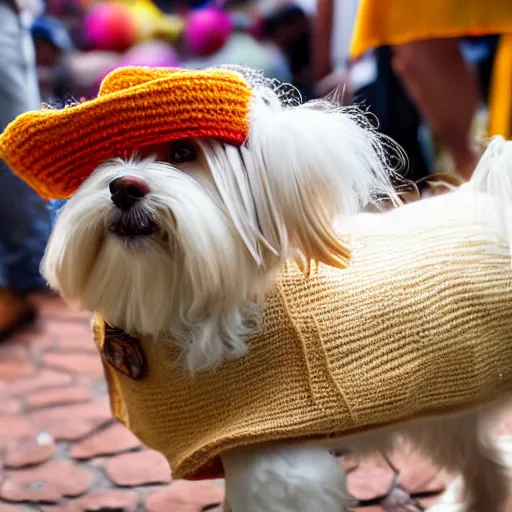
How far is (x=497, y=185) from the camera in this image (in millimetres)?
837

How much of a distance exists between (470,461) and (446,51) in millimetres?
940

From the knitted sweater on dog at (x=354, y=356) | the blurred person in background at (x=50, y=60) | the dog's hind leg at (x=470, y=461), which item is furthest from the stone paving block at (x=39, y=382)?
the blurred person in background at (x=50, y=60)

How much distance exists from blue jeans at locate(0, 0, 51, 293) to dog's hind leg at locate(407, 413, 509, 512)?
1.27 m

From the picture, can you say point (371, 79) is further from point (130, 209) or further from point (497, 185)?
point (130, 209)

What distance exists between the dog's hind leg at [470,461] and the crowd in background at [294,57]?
0.37 meters

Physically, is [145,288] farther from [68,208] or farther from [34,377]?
[34,377]

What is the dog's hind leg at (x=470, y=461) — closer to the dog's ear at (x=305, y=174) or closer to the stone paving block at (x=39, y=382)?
the dog's ear at (x=305, y=174)

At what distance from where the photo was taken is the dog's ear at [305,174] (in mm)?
675

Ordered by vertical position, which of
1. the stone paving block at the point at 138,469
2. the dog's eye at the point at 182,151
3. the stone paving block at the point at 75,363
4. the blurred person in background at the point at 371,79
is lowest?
the stone paving block at the point at 75,363

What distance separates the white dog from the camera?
660mm

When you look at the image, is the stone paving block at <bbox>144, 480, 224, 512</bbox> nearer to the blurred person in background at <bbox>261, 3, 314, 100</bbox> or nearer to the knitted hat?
the knitted hat

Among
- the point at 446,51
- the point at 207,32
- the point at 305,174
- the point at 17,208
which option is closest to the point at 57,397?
the point at 17,208

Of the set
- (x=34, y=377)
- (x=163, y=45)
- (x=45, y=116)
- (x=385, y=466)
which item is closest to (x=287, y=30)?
(x=163, y=45)

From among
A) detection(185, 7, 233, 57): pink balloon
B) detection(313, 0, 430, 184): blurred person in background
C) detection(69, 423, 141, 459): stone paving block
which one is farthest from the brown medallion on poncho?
detection(185, 7, 233, 57): pink balloon
